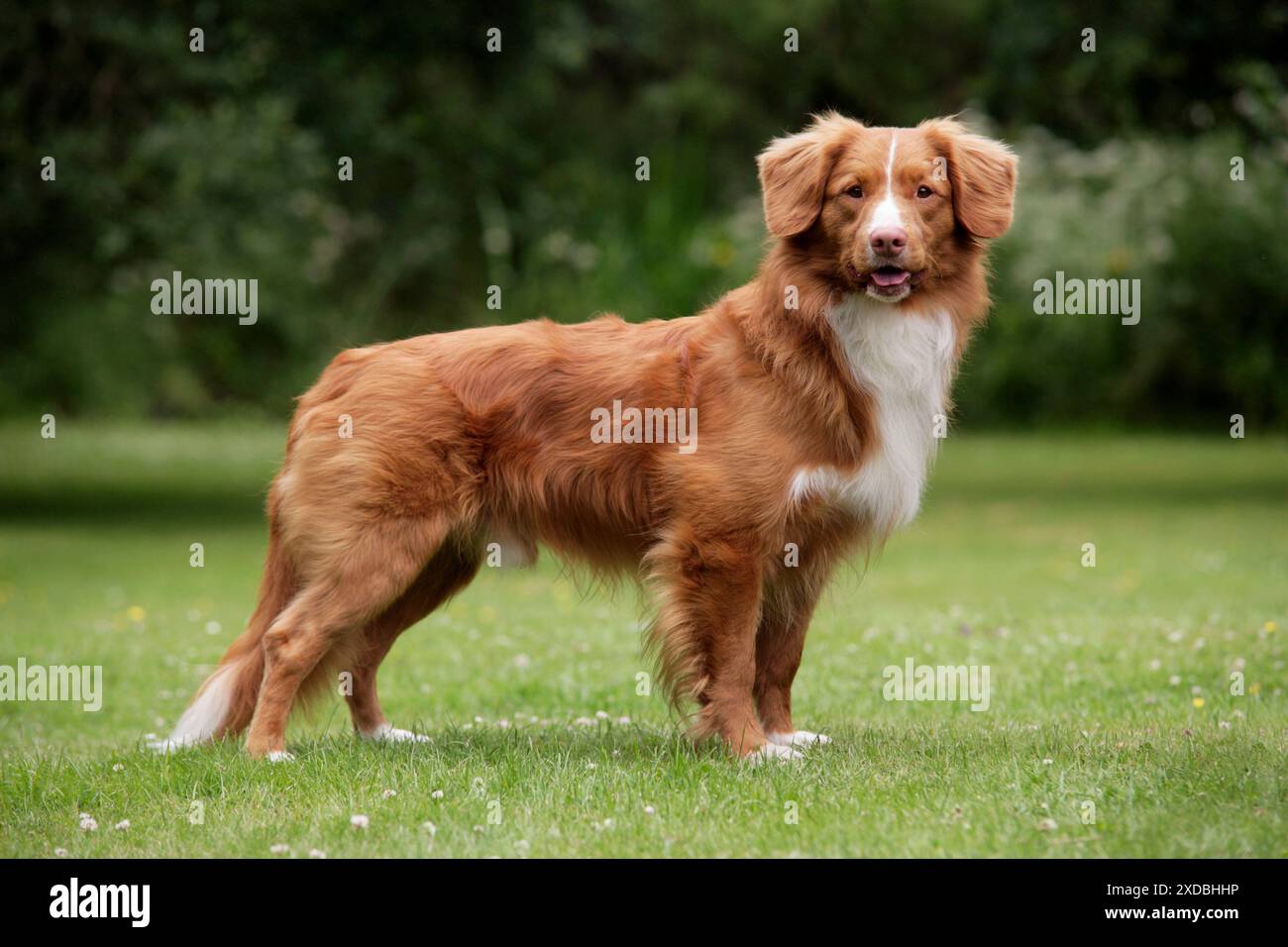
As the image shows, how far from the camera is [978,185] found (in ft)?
19.8

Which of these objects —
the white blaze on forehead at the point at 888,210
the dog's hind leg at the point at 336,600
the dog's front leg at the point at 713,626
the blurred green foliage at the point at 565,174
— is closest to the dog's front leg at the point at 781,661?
the dog's front leg at the point at 713,626

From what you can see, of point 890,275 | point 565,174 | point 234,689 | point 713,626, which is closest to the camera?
point 890,275

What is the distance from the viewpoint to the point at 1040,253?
2181 centimetres

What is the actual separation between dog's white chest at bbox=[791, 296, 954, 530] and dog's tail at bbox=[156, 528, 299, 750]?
7.23ft

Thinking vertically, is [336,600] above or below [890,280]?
below

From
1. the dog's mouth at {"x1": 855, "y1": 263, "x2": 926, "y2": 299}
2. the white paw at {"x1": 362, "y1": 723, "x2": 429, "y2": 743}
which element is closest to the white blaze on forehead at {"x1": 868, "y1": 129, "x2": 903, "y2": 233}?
the dog's mouth at {"x1": 855, "y1": 263, "x2": 926, "y2": 299}

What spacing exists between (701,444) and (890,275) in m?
0.99

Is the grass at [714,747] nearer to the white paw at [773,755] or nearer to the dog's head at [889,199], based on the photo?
the white paw at [773,755]

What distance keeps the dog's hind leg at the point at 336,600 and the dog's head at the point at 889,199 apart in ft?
6.28

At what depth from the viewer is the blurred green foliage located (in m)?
15.1

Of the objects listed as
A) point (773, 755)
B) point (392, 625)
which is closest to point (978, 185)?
point (773, 755)

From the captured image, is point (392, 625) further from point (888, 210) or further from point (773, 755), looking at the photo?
point (888, 210)

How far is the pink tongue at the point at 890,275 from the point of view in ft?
19.2

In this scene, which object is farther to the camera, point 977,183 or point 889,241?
point 977,183
